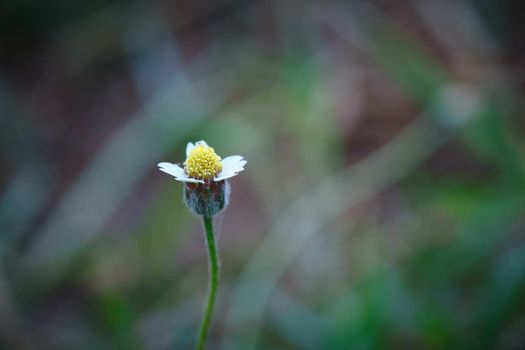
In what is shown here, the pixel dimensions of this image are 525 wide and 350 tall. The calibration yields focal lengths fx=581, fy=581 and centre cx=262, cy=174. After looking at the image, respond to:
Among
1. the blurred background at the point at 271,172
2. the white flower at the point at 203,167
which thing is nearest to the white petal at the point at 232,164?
the white flower at the point at 203,167

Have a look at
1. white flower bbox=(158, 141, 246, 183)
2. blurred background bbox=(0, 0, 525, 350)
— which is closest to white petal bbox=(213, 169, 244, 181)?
white flower bbox=(158, 141, 246, 183)

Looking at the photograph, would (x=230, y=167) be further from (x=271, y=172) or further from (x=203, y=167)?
(x=271, y=172)

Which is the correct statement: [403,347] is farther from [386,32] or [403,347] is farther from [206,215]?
[386,32]

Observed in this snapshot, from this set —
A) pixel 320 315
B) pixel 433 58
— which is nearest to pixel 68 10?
pixel 433 58

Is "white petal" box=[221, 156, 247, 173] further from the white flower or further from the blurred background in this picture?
the blurred background

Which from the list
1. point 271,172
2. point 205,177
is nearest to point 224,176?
point 205,177
